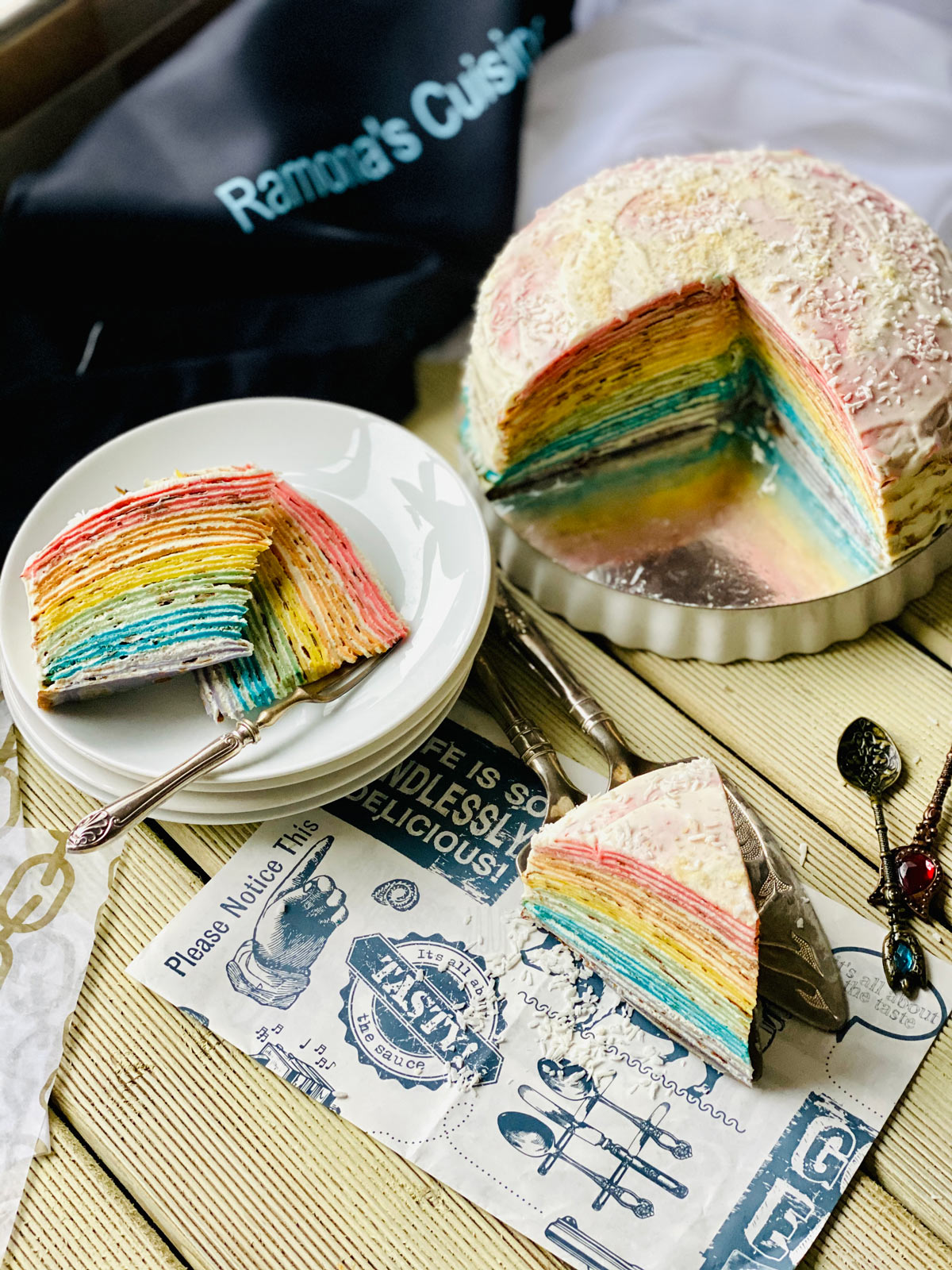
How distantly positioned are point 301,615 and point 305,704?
4.3 inches

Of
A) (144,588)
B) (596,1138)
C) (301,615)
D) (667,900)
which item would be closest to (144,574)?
(144,588)

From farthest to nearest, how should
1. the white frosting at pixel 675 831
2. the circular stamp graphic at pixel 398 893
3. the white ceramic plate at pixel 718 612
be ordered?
the white ceramic plate at pixel 718 612 → the circular stamp graphic at pixel 398 893 → the white frosting at pixel 675 831

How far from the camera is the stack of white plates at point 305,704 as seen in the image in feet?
4.32

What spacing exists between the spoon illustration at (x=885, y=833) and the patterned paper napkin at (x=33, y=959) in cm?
94

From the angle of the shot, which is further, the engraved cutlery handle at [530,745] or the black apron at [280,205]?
the black apron at [280,205]

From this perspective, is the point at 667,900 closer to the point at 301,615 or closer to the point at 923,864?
the point at 923,864

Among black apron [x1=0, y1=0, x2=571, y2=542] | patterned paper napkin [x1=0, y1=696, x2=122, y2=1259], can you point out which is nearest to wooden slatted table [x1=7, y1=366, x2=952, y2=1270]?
patterned paper napkin [x1=0, y1=696, x2=122, y2=1259]

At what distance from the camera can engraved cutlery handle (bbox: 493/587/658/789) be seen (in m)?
1.40

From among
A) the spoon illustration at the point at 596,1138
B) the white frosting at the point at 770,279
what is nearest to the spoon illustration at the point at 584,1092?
the spoon illustration at the point at 596,1138

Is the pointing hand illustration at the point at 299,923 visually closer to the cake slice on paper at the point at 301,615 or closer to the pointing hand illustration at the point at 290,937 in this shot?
the pointing hand illustration at the point at 290,937

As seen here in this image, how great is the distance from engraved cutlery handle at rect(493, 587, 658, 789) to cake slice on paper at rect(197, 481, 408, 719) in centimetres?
18

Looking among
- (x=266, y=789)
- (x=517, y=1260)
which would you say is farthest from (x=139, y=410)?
(x=517, y=1260)

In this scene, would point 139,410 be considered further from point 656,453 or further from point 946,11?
point 946,11

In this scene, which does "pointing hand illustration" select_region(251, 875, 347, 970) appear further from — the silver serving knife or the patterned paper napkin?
the silver serving knife
